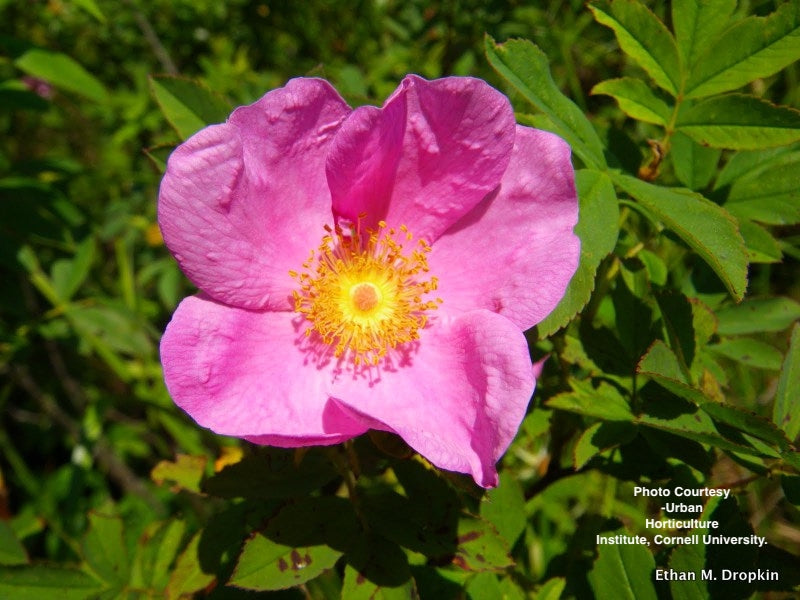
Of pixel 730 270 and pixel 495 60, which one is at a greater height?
pixel 495 60

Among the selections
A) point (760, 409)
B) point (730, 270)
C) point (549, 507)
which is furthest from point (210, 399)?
point (760, 409)

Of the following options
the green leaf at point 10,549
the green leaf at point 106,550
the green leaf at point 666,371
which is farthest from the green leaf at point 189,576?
the green leaf at point 666,371

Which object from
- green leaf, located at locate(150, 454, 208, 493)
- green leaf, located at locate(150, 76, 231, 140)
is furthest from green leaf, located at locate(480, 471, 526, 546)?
green leaf, located at locate(150, 76, 231, 140)

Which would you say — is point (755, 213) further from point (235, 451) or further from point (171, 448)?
point (171, 448)

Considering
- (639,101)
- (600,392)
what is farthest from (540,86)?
(600,392)

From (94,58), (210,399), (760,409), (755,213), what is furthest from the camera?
(94,58)

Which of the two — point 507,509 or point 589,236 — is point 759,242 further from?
point 507,509

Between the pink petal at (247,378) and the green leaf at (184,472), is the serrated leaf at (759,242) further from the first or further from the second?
the green leaf at (184,472)
